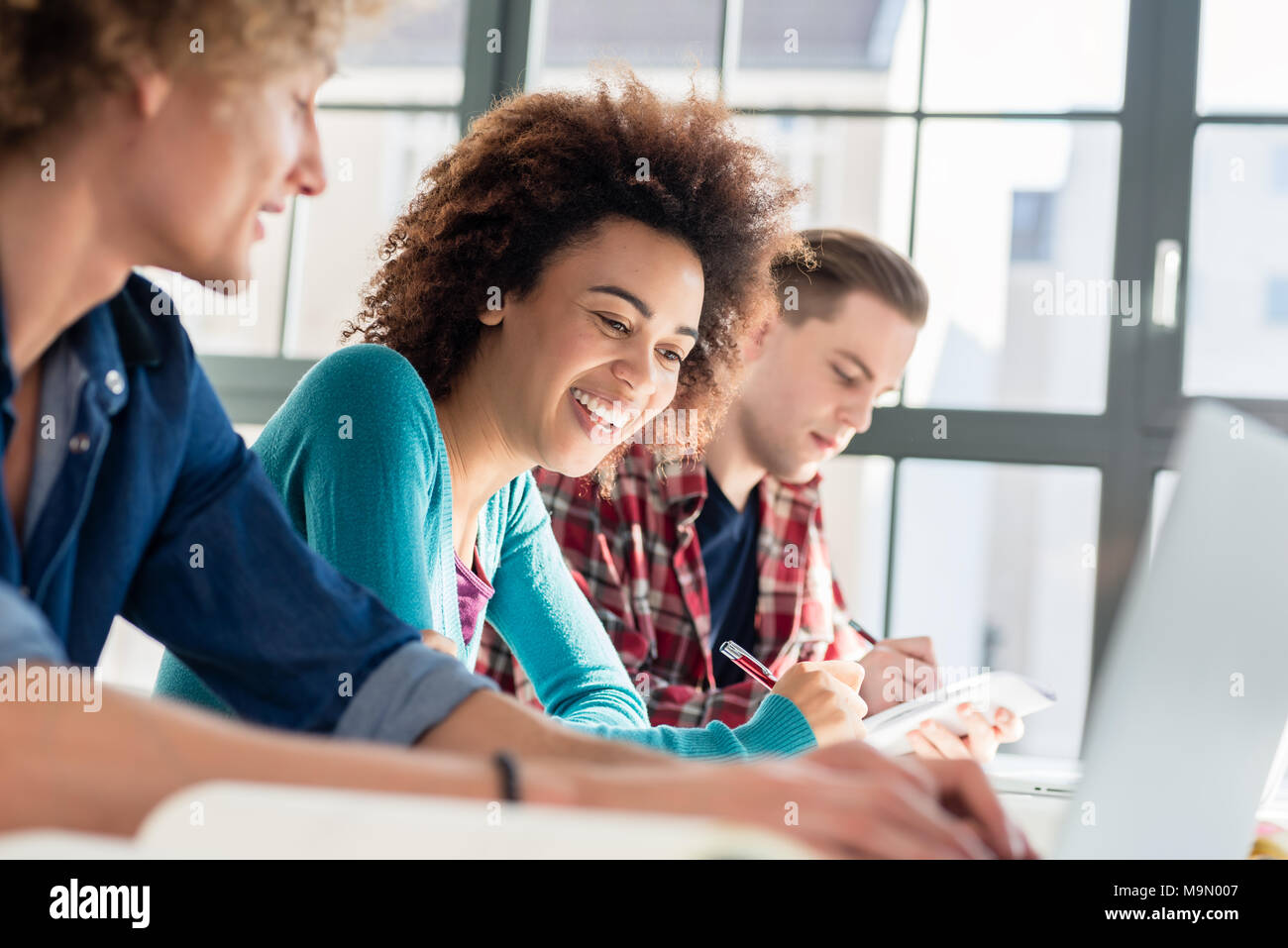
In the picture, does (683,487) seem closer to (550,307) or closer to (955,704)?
(550,307)

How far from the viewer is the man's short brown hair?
2041 mm

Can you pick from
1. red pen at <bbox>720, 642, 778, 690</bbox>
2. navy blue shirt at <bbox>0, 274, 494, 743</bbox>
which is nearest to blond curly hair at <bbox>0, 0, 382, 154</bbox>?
navy blue shirt at <bbox>0, 274, 494, 743</bbox>

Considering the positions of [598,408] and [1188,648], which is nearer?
[1188,648]

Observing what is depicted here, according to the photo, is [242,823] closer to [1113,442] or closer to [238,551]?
[238,551]

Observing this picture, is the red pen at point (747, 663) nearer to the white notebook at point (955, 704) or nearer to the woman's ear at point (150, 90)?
the white notebook at point (955, 704)

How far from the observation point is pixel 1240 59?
7.72 ft

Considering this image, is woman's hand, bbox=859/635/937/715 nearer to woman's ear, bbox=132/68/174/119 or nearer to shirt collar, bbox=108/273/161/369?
shirt collar, bbox=108/273/161/369

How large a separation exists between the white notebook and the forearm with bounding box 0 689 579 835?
604 mm

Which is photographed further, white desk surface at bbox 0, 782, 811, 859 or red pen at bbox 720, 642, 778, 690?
red pen at bbox 720, 642, 778, 690

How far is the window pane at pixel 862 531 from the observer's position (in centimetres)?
240

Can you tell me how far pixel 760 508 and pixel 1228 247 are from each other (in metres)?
1.07

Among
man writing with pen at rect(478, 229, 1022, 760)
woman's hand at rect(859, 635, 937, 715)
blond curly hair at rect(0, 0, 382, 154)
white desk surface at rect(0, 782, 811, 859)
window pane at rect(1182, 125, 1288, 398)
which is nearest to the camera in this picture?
white desk surface at rect(0, 782, 811, 859)

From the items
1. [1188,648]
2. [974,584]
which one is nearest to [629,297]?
[1188,648]

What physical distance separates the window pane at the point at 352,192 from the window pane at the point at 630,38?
271mm
